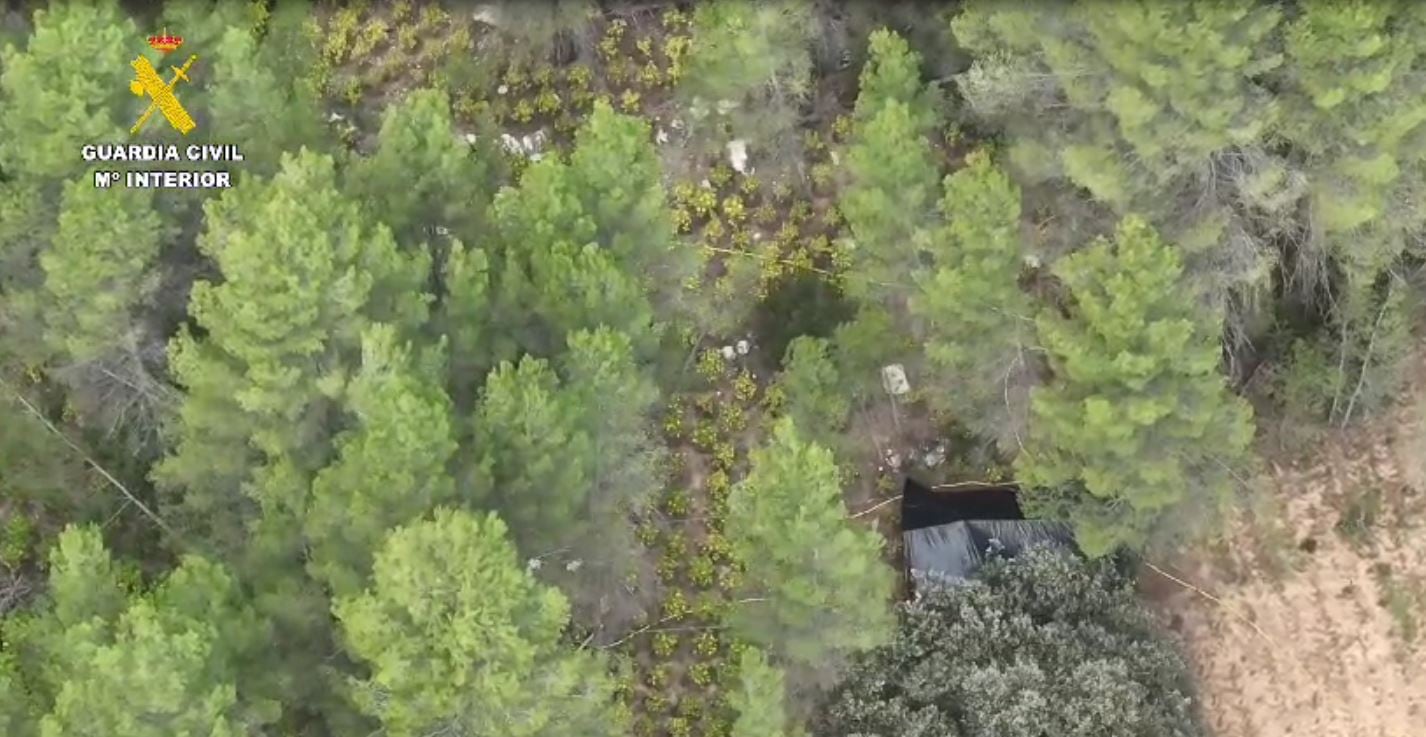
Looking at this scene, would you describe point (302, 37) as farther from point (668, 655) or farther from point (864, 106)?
point (668, 655)

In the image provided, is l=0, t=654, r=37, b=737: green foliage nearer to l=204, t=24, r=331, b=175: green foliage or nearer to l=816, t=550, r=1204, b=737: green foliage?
l=204, t=24, r=331, b=175: green foliage

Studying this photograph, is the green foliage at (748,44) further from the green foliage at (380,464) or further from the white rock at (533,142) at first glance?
the green foliage at (380,464)

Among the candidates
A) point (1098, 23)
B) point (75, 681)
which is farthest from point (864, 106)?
point (75, 681)

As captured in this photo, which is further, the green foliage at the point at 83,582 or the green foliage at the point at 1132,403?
the green foliage at the point at 1132,403

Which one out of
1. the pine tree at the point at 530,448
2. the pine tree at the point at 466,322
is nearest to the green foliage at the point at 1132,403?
the pine tree at the point at 530,448

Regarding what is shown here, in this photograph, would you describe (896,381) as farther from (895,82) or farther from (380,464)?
(380,464)

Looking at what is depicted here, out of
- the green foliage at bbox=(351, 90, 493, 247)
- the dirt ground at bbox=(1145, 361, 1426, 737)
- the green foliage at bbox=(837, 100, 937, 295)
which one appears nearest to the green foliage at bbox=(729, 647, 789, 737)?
the green foliage at bbox=(837, 100, 937, 295)
